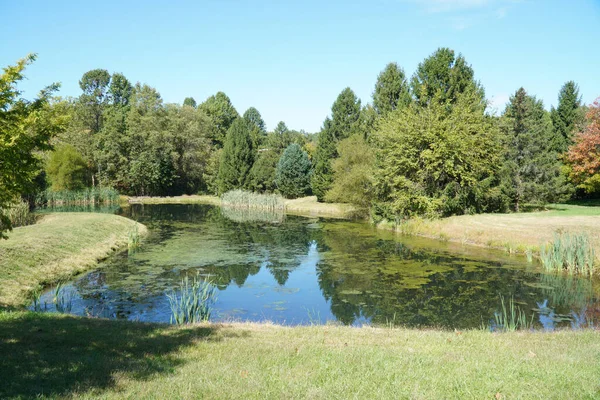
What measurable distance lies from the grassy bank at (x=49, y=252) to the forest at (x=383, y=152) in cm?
286

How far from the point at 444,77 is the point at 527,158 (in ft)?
30.1

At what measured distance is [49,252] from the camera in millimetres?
17578

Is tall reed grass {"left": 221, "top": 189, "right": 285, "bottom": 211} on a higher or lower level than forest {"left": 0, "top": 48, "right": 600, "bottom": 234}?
lower

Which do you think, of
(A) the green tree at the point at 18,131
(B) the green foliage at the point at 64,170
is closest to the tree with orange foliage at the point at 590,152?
(A) the green tree at the point at 18,131

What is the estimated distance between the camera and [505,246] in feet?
76.3

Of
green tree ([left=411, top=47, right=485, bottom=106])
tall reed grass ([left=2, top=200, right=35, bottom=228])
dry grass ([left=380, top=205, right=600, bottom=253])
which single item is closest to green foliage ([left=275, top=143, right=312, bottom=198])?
green tree ([left=411, top=47, right=485, bottom=106])

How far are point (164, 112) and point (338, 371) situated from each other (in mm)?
65902

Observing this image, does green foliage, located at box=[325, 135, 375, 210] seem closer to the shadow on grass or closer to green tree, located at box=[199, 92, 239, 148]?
the shadow on grass

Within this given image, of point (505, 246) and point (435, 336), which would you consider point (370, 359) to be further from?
point (505, 246)

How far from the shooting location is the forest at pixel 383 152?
30.3 m

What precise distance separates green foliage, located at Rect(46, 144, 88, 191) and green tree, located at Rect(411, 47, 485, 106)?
4015 cm

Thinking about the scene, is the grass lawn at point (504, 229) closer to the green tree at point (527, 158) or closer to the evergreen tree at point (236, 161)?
the green tree at point (527, 158)

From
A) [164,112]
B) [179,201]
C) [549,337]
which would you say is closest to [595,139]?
[549,337]

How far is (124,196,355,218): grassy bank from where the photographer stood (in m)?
44.9
